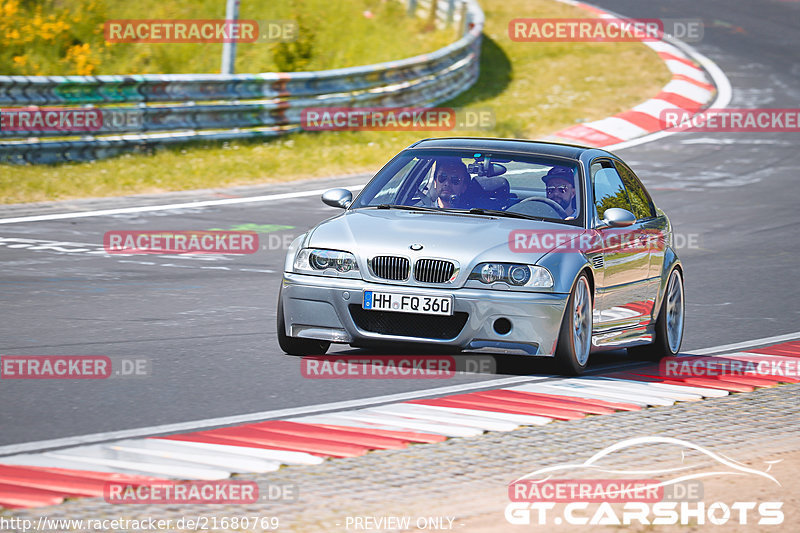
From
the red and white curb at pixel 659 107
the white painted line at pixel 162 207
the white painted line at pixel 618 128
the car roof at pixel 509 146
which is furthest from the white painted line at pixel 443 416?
the white painted line at pixel 618 128

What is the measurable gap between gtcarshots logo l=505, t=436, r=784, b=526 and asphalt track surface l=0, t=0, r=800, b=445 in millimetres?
1861

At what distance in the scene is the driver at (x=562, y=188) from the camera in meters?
8.69

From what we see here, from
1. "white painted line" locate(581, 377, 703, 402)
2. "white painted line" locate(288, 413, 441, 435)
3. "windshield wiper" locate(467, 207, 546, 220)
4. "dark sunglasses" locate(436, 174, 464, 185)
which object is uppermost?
"dark sunglasses" locate(436, 174, 464, 185)

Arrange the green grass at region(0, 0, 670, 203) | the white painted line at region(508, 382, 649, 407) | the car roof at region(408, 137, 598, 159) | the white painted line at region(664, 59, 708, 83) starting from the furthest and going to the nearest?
1. the white painted line at region(664, 59, 708, 83)
2. the green grass at region(0, 0, 670, 203)
3. the car roof at region(408, 137, 598, 159)
4. the white painted line at region(508, 382, 649, 407)

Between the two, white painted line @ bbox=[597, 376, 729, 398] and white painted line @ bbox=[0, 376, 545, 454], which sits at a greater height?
white painted line @ bbox=[0, 376, 545, 454]

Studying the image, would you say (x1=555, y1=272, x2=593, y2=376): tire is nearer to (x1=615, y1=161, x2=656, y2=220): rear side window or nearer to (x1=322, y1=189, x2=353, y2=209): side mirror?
(x1=615, y1=161, x2=656, y2=220): rear side window

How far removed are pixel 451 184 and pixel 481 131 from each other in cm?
1196

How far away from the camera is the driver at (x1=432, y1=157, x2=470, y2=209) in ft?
28.7

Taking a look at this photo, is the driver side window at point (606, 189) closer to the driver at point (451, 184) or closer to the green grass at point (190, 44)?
the driver at point (451, 184)

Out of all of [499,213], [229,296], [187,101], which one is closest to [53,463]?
[499,213]

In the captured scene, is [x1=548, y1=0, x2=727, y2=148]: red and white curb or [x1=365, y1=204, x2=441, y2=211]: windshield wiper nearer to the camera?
[x1=365, y1=204, x2=441, y2=211]: windshield wiper

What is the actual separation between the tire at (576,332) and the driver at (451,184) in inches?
41.9

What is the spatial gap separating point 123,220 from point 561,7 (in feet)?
56.3

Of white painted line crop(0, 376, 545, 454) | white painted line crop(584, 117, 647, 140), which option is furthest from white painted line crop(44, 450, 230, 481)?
white painted line crop(584, 117, 647, 140)
